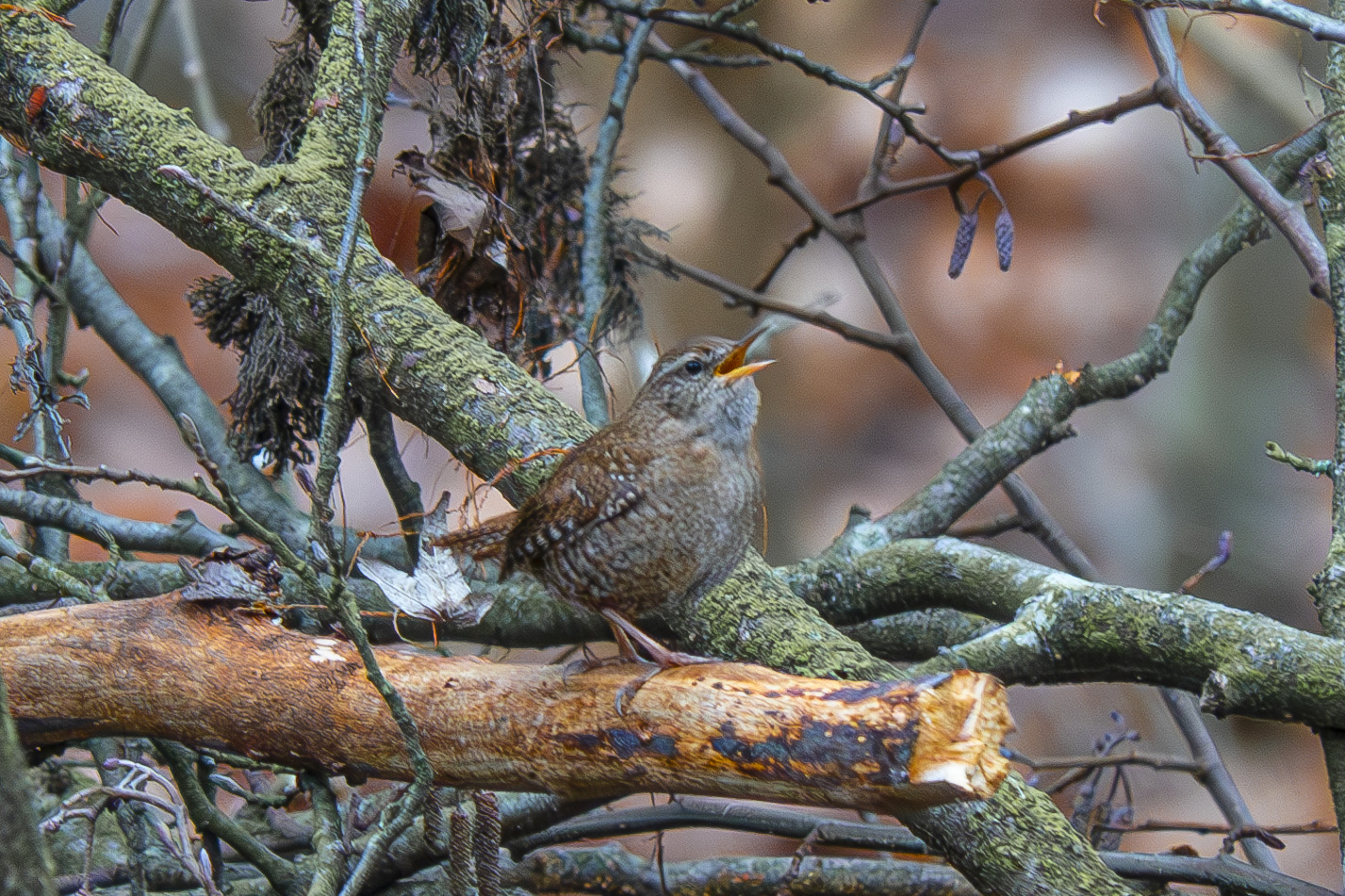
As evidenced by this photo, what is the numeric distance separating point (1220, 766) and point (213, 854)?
2.16m

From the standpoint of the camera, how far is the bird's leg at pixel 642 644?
148 centimetres

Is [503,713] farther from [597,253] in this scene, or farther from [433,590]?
[597,253]

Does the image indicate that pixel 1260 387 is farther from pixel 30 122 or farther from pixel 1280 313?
pixel 30 122

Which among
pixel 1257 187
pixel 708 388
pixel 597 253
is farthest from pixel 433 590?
pixel 1257 187

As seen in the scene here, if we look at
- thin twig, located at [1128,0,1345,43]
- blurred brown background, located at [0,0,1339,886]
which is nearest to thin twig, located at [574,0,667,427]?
blurred brown background, located at [0,0,1339,886]

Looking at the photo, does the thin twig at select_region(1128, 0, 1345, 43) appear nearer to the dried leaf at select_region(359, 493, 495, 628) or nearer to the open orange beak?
the open orange beak

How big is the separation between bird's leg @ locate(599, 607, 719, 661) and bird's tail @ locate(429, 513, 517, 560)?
0.25 m

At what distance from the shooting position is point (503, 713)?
4.70 feet

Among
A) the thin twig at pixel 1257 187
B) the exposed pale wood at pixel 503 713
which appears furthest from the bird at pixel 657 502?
the thin twig at pixel 1257 187

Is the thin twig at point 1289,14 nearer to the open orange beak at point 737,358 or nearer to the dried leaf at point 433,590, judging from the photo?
the open orange beak at point 737,358

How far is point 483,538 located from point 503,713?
46 centimetres

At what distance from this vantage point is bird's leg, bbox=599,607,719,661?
1479 mm

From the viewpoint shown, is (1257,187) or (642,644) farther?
(1257,187)

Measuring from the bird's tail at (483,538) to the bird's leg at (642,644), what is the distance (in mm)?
248
